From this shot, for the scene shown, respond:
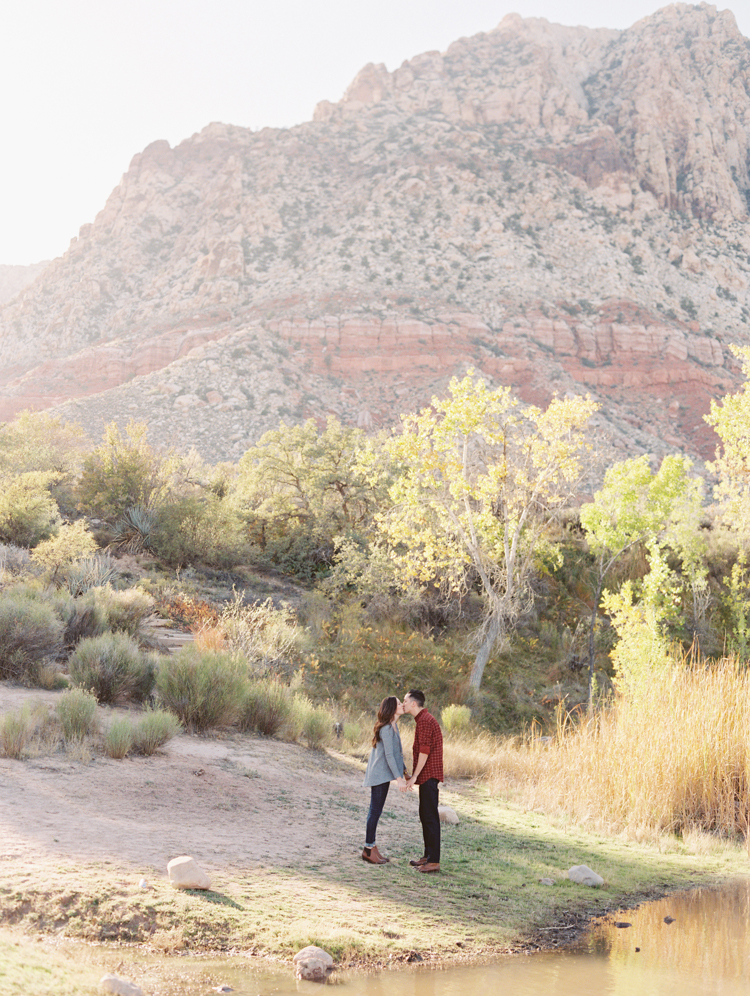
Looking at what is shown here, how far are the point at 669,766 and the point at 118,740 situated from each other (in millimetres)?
6116

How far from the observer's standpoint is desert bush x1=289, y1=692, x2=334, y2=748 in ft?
33.8

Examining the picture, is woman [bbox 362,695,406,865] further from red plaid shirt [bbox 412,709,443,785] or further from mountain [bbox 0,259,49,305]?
mountain [bbox 0,259,49,305]

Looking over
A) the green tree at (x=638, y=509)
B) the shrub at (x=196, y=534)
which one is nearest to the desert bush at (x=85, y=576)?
the shrub at (x=196, y=534)

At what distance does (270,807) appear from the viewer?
7297mm

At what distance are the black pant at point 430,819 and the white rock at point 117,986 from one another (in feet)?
9.81

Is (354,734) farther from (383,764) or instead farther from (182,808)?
(383,764)

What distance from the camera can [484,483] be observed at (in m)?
17.2

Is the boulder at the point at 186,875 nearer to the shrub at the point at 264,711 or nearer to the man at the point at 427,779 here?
the man at the point at 427,779

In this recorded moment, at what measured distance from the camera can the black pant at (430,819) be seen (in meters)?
6.27

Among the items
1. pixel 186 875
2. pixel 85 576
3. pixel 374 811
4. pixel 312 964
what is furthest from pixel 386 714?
pixel 85 576

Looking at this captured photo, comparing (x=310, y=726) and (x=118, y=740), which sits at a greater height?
(x=118, y=740)

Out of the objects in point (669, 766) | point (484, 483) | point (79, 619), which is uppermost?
point (484, 483)

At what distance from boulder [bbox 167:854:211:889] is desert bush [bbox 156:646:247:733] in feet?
14.5

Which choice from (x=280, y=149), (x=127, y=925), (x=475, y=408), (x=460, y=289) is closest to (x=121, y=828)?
(x=127, y=925)
